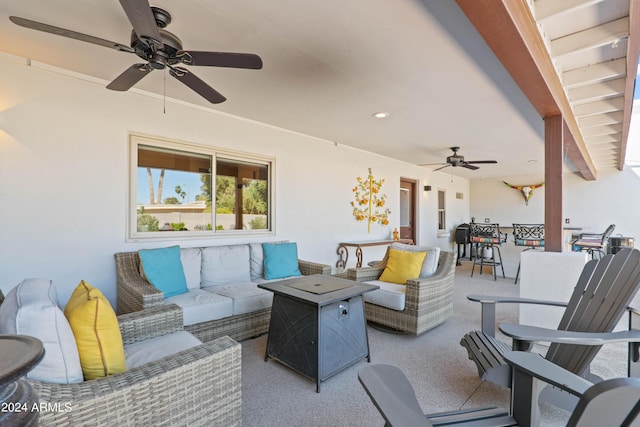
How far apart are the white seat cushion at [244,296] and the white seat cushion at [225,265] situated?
4.8 inches

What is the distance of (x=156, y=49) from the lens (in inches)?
70.5

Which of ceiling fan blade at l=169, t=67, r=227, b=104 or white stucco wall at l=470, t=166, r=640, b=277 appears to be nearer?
ceiling fan blade at l=169, t=67, r=227, b=104

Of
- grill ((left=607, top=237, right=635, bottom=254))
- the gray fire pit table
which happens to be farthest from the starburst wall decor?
grill ((left=607, top=237, right=635, bottom=254))

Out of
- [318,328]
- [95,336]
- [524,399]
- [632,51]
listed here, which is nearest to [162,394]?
[95,336]

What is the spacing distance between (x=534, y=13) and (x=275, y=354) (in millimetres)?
3019

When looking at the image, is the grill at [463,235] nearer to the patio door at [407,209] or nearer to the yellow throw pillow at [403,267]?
the patio door at [407,209]

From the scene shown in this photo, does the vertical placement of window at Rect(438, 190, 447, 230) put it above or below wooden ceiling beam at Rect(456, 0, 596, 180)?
below

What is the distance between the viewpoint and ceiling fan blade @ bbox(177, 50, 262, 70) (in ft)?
5.94

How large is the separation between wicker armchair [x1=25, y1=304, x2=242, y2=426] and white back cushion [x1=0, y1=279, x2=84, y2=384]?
53 millimetres

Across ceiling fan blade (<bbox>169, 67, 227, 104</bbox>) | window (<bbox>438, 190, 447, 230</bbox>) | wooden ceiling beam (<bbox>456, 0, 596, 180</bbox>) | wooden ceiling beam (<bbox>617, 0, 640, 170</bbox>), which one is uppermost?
wooden ceiling beam (<bbox>617, 0, 640, 170</bbox>)

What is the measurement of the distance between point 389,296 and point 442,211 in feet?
20.4

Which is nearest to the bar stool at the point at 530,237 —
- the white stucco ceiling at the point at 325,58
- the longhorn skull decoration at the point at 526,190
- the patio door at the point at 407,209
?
the patio door at the point at 407,209

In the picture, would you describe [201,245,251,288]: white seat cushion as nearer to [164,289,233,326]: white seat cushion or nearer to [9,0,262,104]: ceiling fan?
[164,289,233,326]: white seat cushion

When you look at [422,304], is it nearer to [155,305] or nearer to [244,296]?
[244,296]
